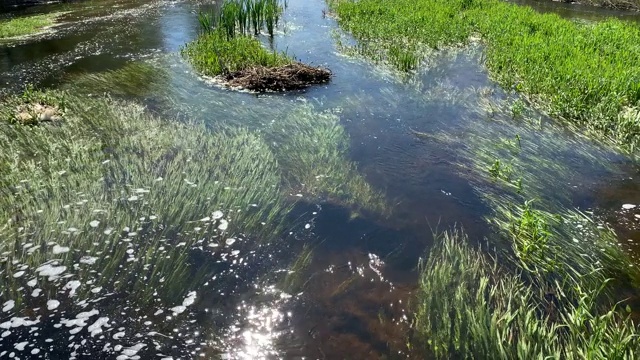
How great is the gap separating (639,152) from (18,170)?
13.4 m

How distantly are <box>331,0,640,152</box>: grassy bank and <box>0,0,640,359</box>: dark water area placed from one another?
990mm

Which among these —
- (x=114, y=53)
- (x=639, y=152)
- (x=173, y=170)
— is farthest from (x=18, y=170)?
(x=639, y=152)

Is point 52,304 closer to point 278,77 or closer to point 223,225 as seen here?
Result: point 223,225

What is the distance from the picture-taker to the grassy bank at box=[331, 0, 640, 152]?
11.3 metres

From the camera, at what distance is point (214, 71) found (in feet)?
47.9

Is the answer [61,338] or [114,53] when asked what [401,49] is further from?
[61,338]

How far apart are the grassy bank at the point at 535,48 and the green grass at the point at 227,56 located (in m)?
4.41

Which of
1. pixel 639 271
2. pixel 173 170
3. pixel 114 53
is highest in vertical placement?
pixel 114 53

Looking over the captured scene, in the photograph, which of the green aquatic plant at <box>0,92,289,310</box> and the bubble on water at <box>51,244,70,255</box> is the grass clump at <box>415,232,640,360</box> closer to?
the green aquatic plant at <box>0,92,289,310</box>

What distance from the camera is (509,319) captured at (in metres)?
4.87

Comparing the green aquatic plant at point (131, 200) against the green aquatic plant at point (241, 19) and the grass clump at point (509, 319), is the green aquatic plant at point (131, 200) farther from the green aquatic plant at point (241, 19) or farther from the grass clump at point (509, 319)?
the green aquatic plant at point (241, 19)

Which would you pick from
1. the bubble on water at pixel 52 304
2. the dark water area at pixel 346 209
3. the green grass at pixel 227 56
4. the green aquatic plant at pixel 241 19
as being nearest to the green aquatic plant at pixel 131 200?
the bubble on water at pixel 52 304

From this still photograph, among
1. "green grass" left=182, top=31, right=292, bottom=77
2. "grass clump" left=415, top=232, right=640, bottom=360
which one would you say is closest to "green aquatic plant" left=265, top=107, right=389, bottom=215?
"grass clump" left=415, top=232, right=640, bottom=360

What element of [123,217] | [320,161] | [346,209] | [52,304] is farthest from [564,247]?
[52,304]
